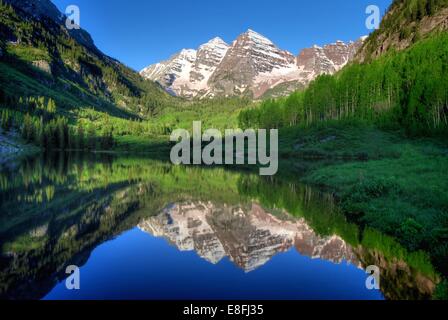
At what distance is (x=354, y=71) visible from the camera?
118125mm

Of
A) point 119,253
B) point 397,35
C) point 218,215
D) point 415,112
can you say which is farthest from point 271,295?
point 397,35

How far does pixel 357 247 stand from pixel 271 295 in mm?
8155

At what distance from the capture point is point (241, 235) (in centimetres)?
2548

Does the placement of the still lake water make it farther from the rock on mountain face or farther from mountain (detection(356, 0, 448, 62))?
mountain (detection(356, 0, 448, 62))

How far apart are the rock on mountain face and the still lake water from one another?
0.08 m

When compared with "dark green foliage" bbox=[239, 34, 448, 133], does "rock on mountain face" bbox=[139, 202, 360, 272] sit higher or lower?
lower

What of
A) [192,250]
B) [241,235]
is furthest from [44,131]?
[192,250]

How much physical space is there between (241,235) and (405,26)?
6862 inches

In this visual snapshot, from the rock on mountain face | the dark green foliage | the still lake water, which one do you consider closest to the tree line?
the dark green foliage

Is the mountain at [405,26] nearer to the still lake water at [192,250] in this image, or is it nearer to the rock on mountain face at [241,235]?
the rock on mountain face at [241,235]

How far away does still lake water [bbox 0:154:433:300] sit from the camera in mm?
14766

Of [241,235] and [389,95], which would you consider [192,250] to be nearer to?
[241,235]

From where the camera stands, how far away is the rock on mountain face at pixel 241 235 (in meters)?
20.0
